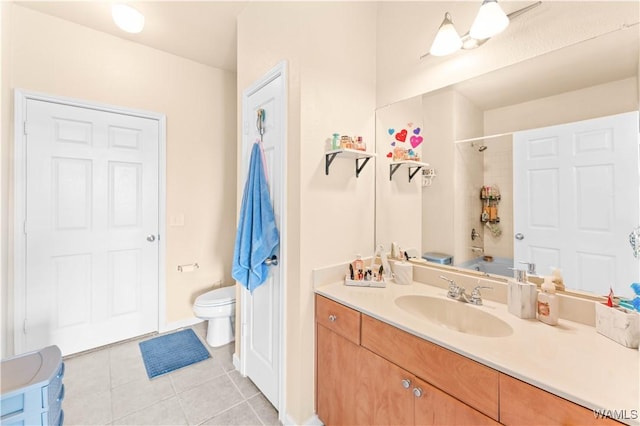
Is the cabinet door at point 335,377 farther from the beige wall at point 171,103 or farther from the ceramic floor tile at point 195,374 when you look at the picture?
the beige wall at point 171,103

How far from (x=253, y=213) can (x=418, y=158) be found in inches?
42.6

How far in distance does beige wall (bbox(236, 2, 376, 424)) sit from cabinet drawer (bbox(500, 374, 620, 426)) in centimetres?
92

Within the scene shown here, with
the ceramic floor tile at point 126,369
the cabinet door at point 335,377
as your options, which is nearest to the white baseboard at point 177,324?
the ceramic floor tile at point 126,369

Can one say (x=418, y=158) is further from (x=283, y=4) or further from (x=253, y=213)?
(x=283, y=4)

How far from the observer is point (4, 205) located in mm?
1911

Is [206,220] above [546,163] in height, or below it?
below

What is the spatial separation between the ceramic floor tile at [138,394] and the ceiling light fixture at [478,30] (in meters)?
2.66

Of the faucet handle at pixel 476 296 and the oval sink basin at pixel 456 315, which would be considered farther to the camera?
the faucet handle at pixel 476 296

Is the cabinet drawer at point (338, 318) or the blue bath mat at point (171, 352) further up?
the cabinet drawer at point (338, 318)

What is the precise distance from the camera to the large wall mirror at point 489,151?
0.99 m

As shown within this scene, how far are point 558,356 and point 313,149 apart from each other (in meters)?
1.27

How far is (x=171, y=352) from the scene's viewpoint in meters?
2.23

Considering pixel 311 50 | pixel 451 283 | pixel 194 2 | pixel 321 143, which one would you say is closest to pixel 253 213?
pixel 321 143

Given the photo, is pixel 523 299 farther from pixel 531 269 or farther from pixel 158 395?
pixel 158 395
